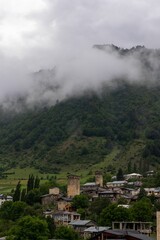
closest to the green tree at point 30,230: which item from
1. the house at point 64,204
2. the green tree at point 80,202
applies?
the green tree at point 80,202

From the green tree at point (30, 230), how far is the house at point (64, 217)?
23.8 meters

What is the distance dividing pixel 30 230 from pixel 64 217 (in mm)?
29788

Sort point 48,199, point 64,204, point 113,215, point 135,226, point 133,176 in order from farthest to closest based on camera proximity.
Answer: point 133,176 < point 48,199 < point 64,204 < point 113,215 < point 135,226

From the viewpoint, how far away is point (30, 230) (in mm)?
107875

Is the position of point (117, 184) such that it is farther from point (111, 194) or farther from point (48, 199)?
point (48, 199)

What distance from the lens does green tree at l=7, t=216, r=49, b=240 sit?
106938mm

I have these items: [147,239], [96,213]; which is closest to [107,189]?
[96,213]

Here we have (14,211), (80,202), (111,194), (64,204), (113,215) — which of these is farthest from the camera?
(111,194)

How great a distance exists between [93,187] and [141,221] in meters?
51.1

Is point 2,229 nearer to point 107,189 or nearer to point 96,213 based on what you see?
point 96,213

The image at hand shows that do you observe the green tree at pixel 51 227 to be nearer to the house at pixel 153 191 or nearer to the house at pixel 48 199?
the house at pixel 48 199

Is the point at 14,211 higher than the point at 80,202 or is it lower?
lower

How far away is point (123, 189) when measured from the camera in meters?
166

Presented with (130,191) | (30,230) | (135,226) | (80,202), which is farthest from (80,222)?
(130,191)
